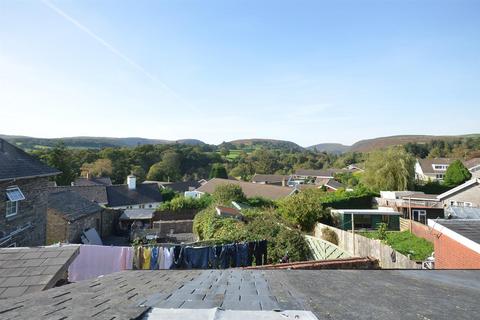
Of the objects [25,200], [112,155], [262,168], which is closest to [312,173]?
[262,168]

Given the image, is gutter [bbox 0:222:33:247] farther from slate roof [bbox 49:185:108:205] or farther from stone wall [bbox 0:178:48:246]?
slate roof [bbox 49:185:108:205]

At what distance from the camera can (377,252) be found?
47.6ft

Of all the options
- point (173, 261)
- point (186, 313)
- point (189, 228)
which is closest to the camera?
point (186, 313)

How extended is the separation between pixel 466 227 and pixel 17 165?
1883 centimetres

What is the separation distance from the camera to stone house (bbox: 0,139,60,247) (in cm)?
1411

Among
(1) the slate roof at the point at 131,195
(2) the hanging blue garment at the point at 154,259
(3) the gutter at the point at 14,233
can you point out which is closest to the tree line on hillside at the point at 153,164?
(1) the slate roof at the point at 131,195

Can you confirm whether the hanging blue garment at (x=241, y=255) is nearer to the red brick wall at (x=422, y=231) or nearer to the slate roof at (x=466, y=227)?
the slate roof at (x=466, y=227)

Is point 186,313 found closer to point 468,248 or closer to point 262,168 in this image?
point 468,248

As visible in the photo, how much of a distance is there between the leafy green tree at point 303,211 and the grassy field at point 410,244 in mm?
4004

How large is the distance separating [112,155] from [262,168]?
4506cm

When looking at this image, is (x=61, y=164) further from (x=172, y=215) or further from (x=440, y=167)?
(x=440, y=167)

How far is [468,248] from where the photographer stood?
9.59 metres

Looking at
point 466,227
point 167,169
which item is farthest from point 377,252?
point 167,169

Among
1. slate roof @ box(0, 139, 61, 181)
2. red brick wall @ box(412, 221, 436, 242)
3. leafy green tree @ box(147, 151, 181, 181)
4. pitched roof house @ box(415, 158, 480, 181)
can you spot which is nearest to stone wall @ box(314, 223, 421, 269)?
red brick wall @ box(412, 221, 436, 242)
